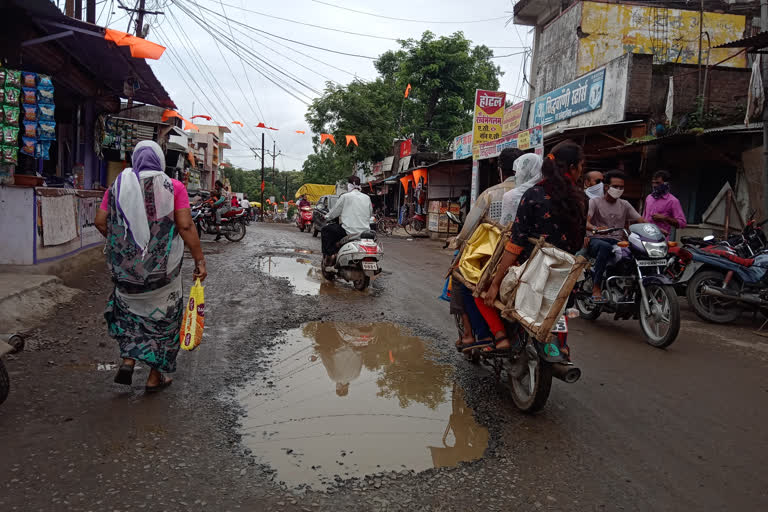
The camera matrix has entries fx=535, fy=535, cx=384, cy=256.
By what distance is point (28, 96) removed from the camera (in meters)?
7.21

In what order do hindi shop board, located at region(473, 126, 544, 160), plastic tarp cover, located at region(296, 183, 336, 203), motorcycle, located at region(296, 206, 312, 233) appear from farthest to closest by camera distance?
plastic tarp cover, located at region(296, 183, 336, 203) < motorcycle, located at region(296, 206, 312, 233) < hindi shop board, located at region(473, 126, 544, 160)

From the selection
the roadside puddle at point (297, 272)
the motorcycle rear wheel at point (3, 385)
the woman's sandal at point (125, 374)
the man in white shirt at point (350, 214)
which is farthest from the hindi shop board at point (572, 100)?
the motorcycle rear wheel at point (3, 385)

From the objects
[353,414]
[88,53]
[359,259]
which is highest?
[88,53]

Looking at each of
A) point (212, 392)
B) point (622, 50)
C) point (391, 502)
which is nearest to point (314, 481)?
point (391, 502)

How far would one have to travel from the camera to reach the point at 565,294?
2941 millimetres

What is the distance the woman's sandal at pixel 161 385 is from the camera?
3607mm

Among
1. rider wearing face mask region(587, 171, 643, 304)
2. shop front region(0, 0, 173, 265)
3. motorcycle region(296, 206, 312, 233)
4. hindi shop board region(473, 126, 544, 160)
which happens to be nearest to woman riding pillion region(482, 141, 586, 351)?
→ rider wearing face mask region(587, 171, 643, 304)

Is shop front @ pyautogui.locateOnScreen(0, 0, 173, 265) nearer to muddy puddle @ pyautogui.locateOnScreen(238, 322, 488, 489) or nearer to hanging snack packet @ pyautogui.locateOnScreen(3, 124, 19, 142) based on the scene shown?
hanging snack packet @ pyautogui.locateOnScreen(3, 124, 19, 142)

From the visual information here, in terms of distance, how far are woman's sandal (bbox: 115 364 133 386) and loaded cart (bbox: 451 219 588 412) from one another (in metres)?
2.36

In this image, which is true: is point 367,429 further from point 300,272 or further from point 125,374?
point 300,272

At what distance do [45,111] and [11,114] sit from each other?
625 millimetres

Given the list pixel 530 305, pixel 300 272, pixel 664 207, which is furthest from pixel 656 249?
pixel 300 272

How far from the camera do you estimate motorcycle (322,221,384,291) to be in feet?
25.3

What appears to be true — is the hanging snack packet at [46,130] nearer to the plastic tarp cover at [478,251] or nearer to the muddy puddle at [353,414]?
the muddy puddle at [353,414]
